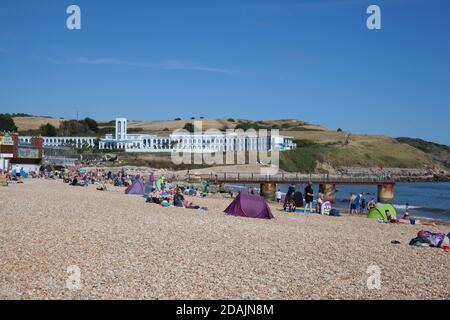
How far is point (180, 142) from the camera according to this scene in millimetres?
115312

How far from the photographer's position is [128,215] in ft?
55.1

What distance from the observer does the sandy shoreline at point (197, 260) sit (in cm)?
784

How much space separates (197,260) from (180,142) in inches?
4169

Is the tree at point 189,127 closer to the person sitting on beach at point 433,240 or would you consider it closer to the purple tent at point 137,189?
the purple tent at point 137,189

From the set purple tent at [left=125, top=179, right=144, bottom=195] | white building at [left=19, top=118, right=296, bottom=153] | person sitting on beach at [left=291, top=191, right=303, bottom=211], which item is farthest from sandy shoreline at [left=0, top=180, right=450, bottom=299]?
white building at [left=19, top=118, right=296, bottom=153]

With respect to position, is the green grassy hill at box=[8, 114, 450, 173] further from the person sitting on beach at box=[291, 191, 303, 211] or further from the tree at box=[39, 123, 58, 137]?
the person sitting on beach at box=[291, 191, 303, 211]

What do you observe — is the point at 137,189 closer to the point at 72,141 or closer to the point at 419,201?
the point at 419,201

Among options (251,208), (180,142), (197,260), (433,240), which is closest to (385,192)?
(251,208)

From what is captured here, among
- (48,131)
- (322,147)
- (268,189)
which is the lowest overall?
(268,189)

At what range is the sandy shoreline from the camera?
784 cm

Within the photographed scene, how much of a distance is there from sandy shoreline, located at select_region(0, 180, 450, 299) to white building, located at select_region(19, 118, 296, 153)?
308 feet
